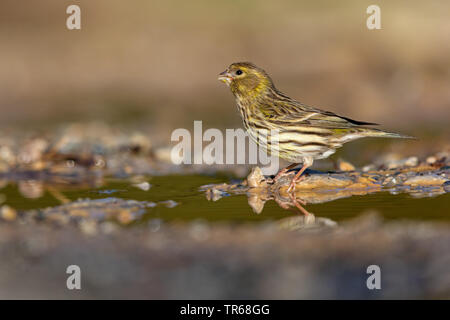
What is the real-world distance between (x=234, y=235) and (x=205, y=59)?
43.4 ft

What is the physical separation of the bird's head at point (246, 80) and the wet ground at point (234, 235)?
3.21 feet

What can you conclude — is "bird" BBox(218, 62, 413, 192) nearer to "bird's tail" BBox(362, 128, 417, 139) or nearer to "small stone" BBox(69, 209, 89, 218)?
"bird's tail" BBox(362, 128, 417, 139)

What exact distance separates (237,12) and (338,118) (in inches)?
494

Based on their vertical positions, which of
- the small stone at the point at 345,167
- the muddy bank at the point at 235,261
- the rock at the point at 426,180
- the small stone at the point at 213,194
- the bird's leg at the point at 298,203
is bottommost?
the muddy bank at the point at 235,261

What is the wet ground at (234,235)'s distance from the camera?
140 inches

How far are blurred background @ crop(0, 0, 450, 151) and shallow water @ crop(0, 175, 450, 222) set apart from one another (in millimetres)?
3770

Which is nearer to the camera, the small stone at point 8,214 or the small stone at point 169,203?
the small stone at point 8,214

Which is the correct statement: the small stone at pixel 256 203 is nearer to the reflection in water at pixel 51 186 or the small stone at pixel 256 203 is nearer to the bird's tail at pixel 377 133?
the bird's tail at pixel 377 133

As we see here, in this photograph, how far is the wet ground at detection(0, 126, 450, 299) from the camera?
11.6 ft

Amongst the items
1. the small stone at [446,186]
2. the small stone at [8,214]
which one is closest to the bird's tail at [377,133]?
the small stone at [446,186]

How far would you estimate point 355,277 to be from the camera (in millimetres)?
3529

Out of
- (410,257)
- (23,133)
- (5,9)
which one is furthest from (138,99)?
(410,257)

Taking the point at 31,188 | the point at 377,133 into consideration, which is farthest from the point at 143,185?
the point at 377,133

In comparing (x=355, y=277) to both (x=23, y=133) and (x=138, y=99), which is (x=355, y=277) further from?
(x=138, y=99)
